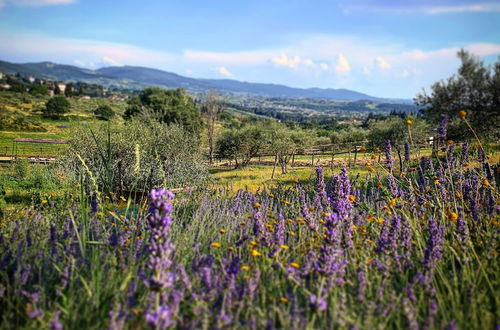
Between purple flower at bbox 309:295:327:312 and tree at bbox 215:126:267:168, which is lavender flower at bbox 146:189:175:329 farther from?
tree at bbox 215:126:267:168

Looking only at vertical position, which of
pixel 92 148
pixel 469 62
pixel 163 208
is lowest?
pixel 92 148

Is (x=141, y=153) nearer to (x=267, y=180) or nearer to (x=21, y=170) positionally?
(x=267, y=180)

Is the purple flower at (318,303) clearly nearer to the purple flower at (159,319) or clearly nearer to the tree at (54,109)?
the purple flower at (159,319)

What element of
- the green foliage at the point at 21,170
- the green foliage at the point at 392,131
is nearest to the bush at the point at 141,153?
the green foliage at the point at 21,170

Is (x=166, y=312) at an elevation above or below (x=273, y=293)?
above

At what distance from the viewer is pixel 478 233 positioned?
452 cm

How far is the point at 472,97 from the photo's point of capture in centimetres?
1922

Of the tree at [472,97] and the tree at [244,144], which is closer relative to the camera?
the tree at [472,97]

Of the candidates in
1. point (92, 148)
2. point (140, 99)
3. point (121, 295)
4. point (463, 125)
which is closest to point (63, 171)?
point (92, 148)

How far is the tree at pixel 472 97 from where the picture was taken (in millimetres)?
18578

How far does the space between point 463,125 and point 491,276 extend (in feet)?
62.4

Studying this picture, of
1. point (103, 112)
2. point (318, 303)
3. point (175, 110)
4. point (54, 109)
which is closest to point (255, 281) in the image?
point (318, 303)

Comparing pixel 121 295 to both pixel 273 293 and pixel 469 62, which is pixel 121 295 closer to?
pixel 273 293

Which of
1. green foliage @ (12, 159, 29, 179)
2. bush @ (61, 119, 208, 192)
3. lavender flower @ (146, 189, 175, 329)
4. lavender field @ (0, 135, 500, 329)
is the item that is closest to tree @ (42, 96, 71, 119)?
green foliage @ (12, 159, 29, 179)
